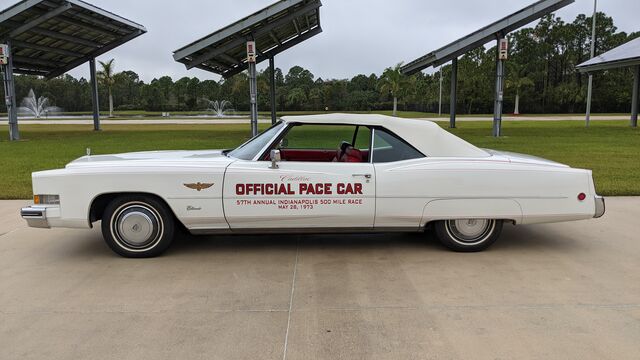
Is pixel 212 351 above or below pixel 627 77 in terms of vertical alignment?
below

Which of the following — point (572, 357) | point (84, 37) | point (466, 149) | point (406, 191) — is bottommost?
point (572, 357)

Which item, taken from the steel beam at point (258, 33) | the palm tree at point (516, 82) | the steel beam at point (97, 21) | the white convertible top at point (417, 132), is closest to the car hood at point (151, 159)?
the white convertible top at point (417, 132)

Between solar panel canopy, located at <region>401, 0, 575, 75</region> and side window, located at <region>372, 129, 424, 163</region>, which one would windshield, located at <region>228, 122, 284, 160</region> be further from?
solar panel canopy, located at <region>401, 0, 575, 75</region>

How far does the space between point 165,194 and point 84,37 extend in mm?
20435

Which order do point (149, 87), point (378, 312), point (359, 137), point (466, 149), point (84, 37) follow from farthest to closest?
point (149, 87), point (84, 37), point (359, 137), point (466, 149), point (378, 312)

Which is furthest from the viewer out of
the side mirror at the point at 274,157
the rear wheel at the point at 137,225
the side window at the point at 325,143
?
the side window at the point at 325,143

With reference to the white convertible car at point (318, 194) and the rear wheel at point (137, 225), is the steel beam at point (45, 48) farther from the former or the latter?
the rear wheel at point (137, 225)

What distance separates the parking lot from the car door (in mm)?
365

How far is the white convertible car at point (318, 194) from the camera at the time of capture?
14.8 feet

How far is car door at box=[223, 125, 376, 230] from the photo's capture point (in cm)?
450

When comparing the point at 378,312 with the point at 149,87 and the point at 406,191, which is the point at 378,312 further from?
the point at 149,87

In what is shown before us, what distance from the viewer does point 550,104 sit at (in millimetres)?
64312

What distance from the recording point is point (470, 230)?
4.79 meters

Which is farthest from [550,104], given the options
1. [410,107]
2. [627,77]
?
[410,107]
